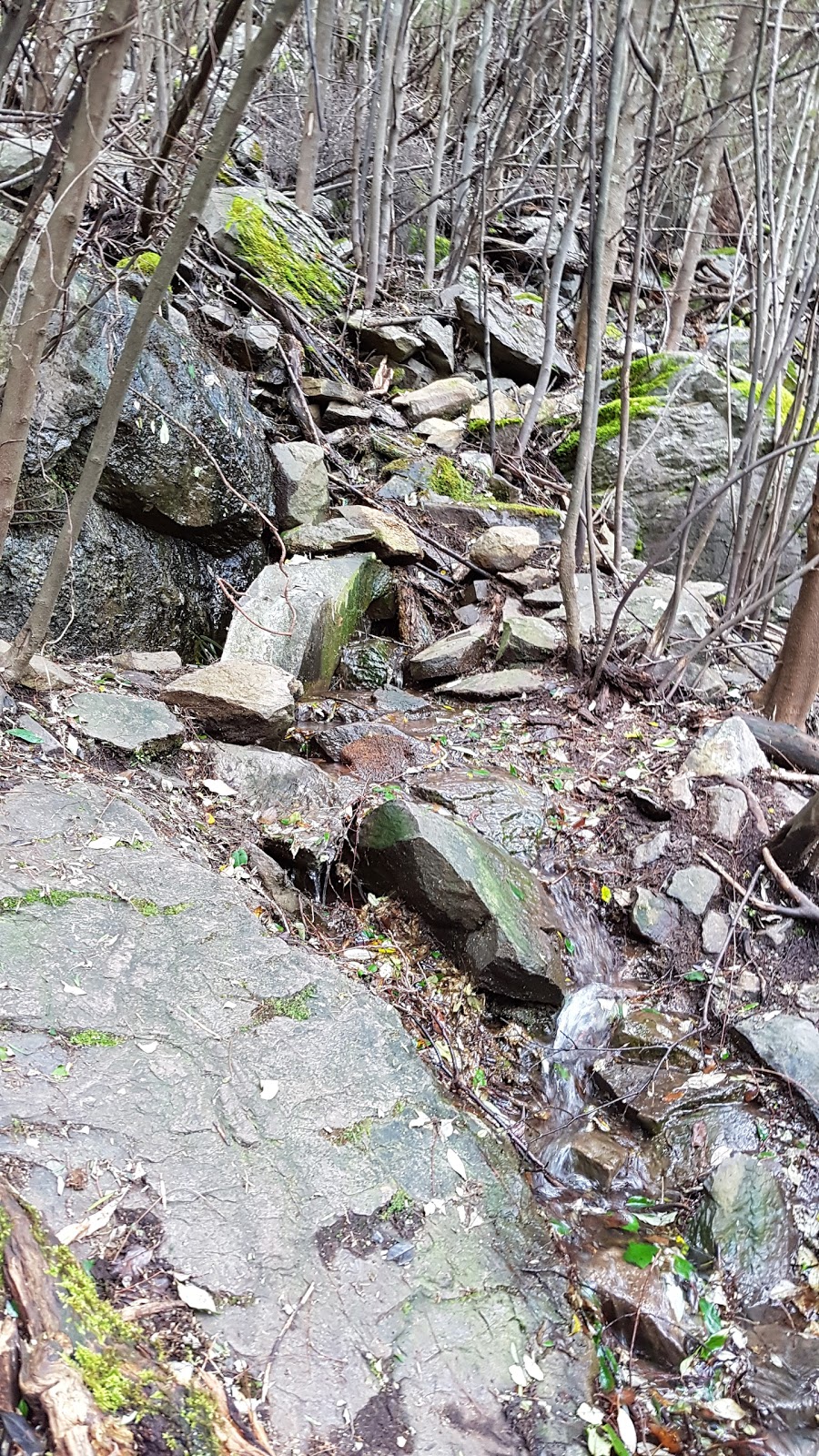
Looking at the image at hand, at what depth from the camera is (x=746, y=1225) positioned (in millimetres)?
3000

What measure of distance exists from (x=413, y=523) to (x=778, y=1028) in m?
5.17

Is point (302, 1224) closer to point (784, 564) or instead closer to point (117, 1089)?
point (117, 1089)

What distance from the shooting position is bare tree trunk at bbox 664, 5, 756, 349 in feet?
30.1

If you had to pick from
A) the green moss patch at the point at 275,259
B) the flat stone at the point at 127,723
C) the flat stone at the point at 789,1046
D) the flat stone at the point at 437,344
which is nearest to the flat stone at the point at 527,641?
the flat stone at the point at 127,723

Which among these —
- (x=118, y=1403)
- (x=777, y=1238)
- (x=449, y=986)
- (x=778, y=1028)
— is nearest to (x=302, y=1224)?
(x=118, y=1403)

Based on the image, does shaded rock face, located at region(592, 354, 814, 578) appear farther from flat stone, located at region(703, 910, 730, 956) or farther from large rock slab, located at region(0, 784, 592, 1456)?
large rock slab, located at region(0, 784, 592, 1456)

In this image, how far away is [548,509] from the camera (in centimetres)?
817

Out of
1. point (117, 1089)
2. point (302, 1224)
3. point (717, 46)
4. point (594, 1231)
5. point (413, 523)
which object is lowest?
point (594, 1231)

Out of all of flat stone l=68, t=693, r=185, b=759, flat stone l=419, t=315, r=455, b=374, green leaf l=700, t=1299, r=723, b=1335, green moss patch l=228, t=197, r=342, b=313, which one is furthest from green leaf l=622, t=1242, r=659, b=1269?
flat stone l=419, t=315, r=455, b=374

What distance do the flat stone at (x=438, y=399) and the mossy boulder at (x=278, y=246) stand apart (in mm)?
1272

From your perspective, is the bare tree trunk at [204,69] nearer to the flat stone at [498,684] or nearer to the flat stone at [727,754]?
the flat stone at [498,684]

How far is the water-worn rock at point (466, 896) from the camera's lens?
3.56 metres

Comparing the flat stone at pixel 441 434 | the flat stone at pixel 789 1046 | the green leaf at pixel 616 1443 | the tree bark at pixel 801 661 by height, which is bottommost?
the green leaf at pixel 616 1443

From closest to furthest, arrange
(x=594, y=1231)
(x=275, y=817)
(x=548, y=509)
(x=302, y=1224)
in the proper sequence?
1. (x=302, y=1224)
2. (x=594, y=1231)
3. (x=275, y=817)
4. (x=548, y=509)
